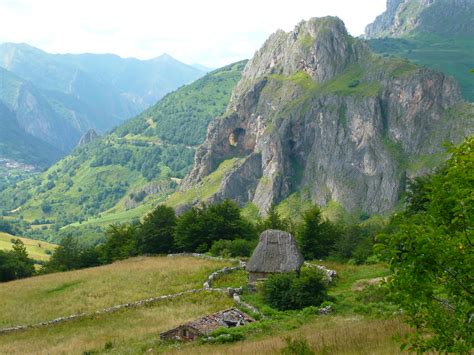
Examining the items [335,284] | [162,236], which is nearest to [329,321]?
[335,284]

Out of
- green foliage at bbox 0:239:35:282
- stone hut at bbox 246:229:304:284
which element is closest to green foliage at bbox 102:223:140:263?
green foliage at bbox 0:239:35:282

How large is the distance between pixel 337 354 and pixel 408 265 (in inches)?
272

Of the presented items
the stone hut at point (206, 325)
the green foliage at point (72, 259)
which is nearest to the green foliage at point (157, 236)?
the green foliage at point (72, 259)

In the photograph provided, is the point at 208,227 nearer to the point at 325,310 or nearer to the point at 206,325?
the point at 325,310

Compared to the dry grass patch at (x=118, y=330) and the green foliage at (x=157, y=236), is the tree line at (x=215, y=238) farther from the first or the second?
the dry grass patch at (x=118, y=330)

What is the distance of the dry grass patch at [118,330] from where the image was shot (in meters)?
27.9

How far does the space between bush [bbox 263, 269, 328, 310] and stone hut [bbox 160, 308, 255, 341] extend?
4.09 m

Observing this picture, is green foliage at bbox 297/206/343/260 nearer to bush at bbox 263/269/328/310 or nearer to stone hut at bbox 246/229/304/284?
stone hut at bbox 246/229/304/284

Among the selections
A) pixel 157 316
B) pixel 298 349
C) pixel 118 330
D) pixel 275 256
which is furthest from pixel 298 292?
pixel 298 349

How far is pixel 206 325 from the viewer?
86.5 feet

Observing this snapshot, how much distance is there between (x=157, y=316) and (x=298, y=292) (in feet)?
33.5

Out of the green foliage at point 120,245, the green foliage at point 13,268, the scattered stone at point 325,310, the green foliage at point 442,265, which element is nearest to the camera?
the green foliage at point 442,265

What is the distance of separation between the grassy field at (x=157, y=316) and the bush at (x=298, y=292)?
47.6 inches

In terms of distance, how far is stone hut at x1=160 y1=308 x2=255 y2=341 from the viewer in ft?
83.7
